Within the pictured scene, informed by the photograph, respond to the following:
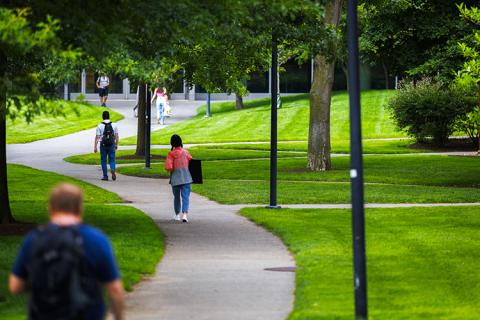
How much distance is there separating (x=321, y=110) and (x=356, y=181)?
82.0 ft

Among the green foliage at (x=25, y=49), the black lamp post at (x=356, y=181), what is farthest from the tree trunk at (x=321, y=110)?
the black lamp post at (x=356, y=181)

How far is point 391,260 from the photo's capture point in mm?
16469

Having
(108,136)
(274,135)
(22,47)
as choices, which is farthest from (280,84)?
(22,47)

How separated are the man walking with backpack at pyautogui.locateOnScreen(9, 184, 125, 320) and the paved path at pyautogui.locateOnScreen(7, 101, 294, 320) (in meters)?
4.68

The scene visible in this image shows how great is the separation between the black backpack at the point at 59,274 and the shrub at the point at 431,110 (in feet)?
133

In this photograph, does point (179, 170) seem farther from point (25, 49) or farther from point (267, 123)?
point (267, 123)

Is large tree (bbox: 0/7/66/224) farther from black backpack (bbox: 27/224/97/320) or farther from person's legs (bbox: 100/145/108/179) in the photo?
person's legs (bbox: 100/145/108/179)

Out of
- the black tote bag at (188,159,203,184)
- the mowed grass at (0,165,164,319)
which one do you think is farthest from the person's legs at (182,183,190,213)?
the mowed grass at (0,165,164,319)

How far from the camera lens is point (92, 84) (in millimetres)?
79875

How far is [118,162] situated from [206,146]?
9.62 metres

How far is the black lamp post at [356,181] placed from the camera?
11000 millimetres

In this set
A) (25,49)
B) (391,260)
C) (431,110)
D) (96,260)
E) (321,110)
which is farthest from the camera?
(431,110)

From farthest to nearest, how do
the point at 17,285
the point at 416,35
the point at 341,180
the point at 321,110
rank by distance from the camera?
1. the point at 321,110
2. the point at 416,35
3. the point at 341,180
4. the point at 17,285

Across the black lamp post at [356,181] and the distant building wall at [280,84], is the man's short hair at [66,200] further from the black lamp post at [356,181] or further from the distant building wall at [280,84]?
the distant building wall at [280,84]
